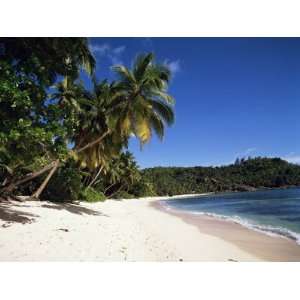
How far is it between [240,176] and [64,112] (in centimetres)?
12477

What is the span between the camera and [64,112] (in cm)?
771

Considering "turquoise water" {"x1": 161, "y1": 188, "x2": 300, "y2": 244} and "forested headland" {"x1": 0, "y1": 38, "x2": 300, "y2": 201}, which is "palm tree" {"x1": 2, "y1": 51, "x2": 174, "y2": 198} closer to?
"forested headland" {"x1": 0, "y1": 38, "x2": 300, "y2": 201}

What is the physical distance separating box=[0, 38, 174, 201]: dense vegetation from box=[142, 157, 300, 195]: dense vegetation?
90224 mm

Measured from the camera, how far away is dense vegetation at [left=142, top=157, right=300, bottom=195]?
114 meters

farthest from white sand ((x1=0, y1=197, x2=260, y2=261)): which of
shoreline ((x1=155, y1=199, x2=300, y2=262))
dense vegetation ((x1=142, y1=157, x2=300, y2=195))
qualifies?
dense vegetation ((x1=142, y1=157, x2=300, y2=195))

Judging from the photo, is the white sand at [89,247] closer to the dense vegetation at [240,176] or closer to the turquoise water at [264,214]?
the turquoise water at [264,214]

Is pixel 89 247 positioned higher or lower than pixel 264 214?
lower

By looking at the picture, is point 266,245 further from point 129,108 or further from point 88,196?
point 88,196

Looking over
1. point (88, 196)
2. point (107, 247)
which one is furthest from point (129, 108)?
point (88, 196)

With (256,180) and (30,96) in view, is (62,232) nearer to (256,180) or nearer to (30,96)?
(30,96)

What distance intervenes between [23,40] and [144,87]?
24.4 feet

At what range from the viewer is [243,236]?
10234mm

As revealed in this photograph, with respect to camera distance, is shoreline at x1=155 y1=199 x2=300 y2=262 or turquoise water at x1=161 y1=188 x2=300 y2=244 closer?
shoreline at x1=155 y1=199 x2=300 y2=262

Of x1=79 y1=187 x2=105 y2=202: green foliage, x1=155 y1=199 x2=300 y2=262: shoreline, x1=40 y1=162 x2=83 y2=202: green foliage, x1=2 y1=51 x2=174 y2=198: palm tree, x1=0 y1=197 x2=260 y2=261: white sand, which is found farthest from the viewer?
x1=79 y1=187 x2=105 y2=202: green foliage
